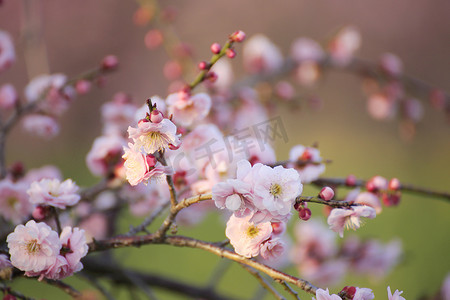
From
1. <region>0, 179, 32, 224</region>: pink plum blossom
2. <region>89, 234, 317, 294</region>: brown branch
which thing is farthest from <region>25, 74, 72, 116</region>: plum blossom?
<region>89, 234, 317, 294</region>: brown branch

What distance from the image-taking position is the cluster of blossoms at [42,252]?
58cm

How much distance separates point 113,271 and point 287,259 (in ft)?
2.22

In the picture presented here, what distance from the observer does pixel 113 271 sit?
3.50 ft

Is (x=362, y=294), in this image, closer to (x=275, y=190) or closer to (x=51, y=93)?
(x=275, y=190)

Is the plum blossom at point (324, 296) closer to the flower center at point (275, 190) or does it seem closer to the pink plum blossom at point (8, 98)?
the flower center at point (275, 190)

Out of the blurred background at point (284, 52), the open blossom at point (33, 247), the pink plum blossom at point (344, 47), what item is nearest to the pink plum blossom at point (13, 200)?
the open blossom at point (33, 247)

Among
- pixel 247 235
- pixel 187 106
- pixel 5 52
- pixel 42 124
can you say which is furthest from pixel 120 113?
pixel 247 235

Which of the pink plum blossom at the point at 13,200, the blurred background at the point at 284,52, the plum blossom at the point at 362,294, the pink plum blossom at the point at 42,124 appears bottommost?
the plum blossom at the point at 362,294

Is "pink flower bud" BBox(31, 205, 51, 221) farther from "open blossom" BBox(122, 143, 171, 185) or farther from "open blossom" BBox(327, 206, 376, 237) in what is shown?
"open blossom" BBox(327, 206, 376, 237)

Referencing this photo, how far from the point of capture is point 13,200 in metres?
0.88

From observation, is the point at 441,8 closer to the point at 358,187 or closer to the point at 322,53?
the point at 322,53

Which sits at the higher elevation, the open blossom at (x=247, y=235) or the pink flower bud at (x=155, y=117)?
the pink flower bud at (x=155, y=117)

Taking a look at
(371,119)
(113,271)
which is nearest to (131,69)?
(371,119)

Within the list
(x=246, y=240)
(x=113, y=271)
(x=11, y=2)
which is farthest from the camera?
(x=11, y=2)
